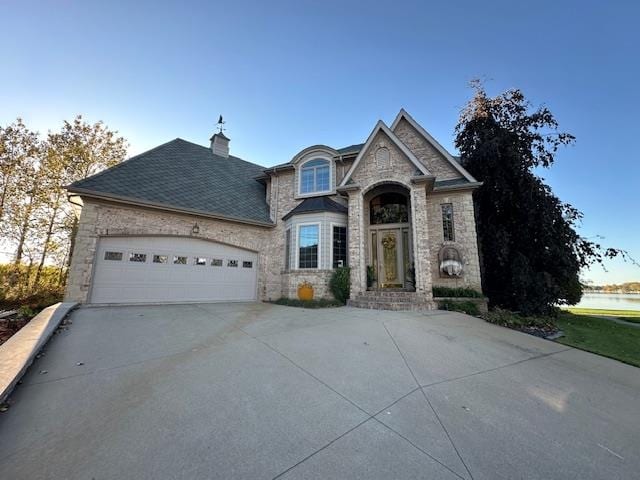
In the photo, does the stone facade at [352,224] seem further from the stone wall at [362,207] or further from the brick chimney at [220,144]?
the brick chimney at [220,144]

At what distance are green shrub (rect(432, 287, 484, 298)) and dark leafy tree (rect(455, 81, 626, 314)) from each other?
5.97ft

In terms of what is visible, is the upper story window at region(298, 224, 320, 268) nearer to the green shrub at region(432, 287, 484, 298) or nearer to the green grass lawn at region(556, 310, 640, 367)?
the green shrub at region(432, 287, 484, 298)

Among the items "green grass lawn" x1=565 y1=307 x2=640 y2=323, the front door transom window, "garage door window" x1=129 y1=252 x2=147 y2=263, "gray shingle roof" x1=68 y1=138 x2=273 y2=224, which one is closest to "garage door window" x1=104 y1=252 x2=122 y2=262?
"garage door window" x1=129 y1=252 x2=147 y2=263

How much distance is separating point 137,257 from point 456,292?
11772mm

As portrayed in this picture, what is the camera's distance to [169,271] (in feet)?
31.0

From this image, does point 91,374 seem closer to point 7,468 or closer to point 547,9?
point 7,468

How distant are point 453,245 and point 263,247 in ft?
27.5

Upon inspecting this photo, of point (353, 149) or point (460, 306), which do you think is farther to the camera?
point (353, 149)

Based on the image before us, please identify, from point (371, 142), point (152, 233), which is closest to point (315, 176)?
point (371, 142)

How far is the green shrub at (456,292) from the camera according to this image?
356 inches

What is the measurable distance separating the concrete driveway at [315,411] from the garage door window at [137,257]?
174 inches

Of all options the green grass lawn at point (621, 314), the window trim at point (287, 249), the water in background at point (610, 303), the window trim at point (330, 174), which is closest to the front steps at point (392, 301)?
the window trim at point (287, 249)

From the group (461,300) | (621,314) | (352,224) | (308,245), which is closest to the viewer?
(461,300)

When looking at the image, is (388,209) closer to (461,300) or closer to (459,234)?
(459,234)
